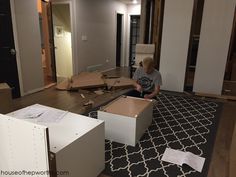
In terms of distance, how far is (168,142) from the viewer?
8.15ft

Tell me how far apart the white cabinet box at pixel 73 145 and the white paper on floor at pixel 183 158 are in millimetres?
733

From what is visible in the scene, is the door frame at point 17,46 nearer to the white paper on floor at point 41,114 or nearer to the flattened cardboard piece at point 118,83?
the flattened cardboard piece at point 118,83

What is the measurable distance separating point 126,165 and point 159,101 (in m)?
2.12

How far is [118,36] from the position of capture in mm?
7762

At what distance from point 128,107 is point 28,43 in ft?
8.91

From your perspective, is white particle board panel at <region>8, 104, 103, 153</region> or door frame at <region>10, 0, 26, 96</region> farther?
door frame at <region>10, 0, 26, 96</region>

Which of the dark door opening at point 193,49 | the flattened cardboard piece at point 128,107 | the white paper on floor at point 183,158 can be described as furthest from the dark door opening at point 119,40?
the white paper on floor at point 183,158

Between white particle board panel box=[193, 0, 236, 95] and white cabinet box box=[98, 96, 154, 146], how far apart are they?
90.8 inches

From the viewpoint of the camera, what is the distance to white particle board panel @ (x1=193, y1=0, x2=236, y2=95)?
394cm

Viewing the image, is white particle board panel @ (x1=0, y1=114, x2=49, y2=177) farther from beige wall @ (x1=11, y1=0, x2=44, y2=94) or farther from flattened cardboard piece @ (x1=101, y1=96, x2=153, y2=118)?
beige wall @ (x1=11, y1=0, x2=44, y2=94)

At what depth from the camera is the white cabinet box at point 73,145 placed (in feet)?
4.34

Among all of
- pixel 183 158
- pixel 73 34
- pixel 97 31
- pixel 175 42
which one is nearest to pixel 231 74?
pixel 175 42

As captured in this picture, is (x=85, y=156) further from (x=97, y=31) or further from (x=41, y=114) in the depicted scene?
(x=97, y=31)

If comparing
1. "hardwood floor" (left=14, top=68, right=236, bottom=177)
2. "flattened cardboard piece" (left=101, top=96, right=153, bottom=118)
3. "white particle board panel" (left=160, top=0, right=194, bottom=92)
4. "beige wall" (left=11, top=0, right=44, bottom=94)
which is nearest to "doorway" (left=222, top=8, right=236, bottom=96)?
"hardwood floor" (left=14, top=68, right=236, bottom=177)
